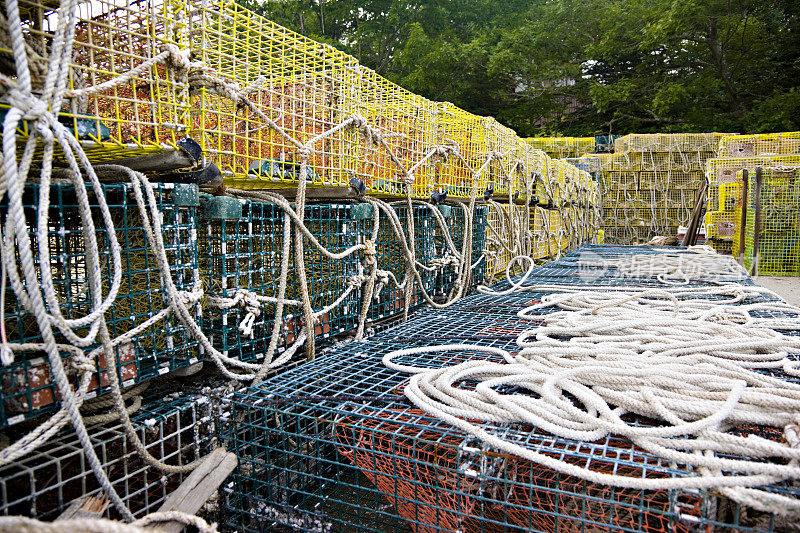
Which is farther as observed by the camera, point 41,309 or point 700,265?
point 700,265

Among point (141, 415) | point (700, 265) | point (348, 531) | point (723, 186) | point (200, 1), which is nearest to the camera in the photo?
point (141, 415)

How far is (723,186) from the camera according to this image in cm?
659

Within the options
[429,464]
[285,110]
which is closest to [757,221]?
[285,110]

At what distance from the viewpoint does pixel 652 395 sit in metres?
1.20

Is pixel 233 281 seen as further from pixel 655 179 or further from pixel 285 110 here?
pixel 655 179

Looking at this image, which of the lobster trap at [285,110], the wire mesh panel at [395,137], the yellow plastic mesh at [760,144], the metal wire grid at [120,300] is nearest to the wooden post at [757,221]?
the yellow plastic mesh at [760,144]

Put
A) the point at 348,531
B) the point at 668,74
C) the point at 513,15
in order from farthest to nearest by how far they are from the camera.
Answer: the point at 513,15, the point at 668,74, the point at 348,531

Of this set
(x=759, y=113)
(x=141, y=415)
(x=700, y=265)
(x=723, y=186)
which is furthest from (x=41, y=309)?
(x=759, y=113)

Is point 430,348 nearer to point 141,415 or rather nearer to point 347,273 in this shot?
point 347,273

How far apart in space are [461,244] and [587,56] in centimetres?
1483

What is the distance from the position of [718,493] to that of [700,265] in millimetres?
4019

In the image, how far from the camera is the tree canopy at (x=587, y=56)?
548 inches

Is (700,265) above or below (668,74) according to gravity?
below

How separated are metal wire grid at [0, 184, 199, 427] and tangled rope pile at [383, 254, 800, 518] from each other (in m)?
0.66
